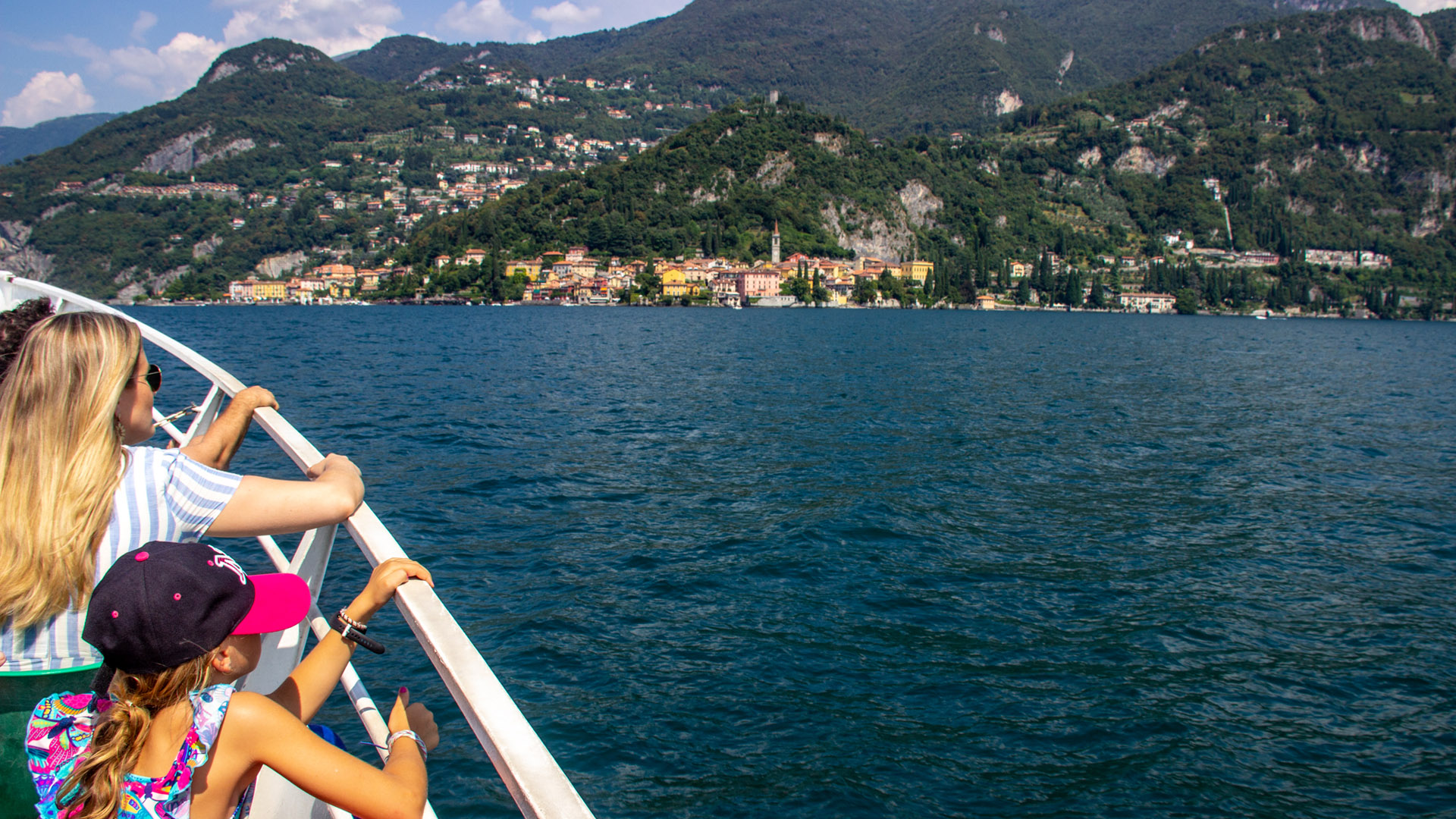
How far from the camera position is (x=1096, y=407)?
78.8 feet

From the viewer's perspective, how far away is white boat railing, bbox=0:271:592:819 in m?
1.59

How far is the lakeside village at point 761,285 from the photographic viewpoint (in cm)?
12575

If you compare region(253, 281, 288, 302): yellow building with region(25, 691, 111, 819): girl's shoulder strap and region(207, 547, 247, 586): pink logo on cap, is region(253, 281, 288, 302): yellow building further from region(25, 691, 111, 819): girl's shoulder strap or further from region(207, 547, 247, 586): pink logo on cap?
region(207, 547, 247, 586): pink logo on cap

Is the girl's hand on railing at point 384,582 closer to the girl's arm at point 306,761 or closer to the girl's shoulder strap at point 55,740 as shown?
the girl's arm at point 306,761

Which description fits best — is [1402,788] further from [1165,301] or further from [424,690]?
[1165,301]

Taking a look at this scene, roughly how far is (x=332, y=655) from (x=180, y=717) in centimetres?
47

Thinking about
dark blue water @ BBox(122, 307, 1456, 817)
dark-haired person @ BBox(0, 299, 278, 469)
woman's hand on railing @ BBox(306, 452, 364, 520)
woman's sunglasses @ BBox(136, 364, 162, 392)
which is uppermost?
woman's sunglasses @ BBox(136, 364, 162, 392)

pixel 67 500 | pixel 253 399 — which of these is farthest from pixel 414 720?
pixel 253 399

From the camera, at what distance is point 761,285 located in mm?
129000

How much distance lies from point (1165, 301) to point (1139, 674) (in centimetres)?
15812

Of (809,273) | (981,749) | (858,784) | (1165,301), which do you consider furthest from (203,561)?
(1165,301)

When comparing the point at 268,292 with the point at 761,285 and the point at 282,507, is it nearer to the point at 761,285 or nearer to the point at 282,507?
the point at 761,285

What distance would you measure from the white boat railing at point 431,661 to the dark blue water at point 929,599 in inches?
118

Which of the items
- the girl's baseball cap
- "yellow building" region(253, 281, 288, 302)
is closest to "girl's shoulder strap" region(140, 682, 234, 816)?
the girl's baseball cap
